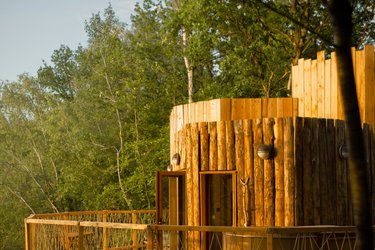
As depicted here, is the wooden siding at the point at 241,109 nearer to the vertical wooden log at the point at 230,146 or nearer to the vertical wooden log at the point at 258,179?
the vertical wooden log at the point at 230,146

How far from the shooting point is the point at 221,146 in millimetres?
9500

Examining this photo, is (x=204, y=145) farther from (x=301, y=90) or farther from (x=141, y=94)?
(x=141, y=94)

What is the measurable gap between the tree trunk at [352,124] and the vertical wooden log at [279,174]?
218 inches

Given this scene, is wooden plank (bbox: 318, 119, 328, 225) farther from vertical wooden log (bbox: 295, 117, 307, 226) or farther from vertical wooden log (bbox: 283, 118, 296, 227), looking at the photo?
vertical wooden log (bbox: 283, 118, 296, 227)

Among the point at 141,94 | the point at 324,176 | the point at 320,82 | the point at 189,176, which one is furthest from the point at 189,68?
the point at 324,176

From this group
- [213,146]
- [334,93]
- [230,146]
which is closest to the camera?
[230,146]

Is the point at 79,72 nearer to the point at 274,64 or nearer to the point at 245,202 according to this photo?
the point at 274,64

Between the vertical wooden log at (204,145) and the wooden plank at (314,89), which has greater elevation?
the wooden plank at (314,89)

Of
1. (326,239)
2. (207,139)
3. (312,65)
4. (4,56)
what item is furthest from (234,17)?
(4,56)

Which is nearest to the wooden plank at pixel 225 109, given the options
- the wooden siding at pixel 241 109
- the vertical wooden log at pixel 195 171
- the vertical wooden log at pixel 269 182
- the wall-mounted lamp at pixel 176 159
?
the wooden siding at pixel 241 109

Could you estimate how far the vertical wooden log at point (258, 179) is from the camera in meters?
9.15

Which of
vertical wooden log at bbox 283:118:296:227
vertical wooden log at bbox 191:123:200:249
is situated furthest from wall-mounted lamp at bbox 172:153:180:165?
vertical wooden log at bbox 283:118:296:227

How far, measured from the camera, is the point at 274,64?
2072 centimetres

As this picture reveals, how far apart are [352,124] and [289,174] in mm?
5582
